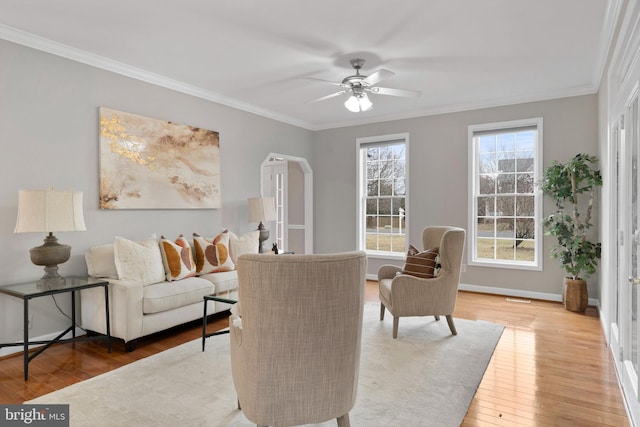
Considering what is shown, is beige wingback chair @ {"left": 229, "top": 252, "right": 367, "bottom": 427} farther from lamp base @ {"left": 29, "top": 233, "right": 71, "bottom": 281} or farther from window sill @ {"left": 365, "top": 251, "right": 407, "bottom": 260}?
window sill @ {"left": 365, "top": 251, "right": 407, "bottom": 260}

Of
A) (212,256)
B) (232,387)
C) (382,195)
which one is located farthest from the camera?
(382,195)

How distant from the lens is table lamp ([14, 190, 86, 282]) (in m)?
2.96

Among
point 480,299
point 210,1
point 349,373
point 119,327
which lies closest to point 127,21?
point 210,1

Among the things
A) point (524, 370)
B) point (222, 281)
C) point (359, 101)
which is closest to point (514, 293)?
point (524, 370)

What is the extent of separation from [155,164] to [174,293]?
1.59 metres

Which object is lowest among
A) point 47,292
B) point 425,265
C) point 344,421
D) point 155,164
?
point 344,421

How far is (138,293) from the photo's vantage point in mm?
3398

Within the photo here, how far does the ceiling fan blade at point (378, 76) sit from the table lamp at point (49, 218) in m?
2.77

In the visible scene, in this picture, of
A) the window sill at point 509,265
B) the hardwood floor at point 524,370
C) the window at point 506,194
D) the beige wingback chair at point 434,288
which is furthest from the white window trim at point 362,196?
the beige wingback chair at point 434,288

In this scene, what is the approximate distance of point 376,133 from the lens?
644 cm

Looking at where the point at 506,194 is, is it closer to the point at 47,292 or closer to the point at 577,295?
the point at 577,295

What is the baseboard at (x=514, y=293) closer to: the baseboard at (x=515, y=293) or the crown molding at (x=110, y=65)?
the baseboard at (x=515, y=293)

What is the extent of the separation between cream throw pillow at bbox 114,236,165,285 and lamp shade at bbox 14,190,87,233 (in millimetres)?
528

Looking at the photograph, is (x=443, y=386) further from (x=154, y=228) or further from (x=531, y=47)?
(x=154, y=228)
